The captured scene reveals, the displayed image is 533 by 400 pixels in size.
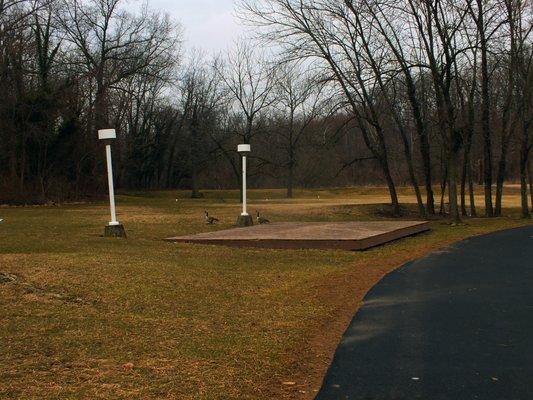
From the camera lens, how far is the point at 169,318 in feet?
21.6

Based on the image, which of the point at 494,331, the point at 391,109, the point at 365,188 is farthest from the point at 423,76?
the point at 365,188

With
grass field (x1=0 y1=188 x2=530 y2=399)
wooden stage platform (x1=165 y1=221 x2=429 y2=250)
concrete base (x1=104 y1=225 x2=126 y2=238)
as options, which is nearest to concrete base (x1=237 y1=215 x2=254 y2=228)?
Result: wooden stage platform (x1=165 y1=221 x2=429 y2=250)

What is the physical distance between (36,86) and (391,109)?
21724 millimetres

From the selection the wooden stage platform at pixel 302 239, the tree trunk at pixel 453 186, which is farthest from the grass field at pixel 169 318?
the tree trunk at pixel 453 186

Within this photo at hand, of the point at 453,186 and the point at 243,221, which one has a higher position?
the point at 453,186

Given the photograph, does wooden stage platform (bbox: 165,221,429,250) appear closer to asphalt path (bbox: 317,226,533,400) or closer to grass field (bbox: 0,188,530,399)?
grass field (bbox: 0,188,530,399)

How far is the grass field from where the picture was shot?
14.7ft

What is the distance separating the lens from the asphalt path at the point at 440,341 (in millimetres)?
4398

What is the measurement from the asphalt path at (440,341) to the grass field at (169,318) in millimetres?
283

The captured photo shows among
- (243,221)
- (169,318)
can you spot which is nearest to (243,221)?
(243,221)

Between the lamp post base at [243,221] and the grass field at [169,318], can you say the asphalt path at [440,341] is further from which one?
the lamp post base at [243,221]

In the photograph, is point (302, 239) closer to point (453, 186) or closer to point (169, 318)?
point (169, 318)

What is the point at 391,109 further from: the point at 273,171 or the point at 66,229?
the point at 273,171

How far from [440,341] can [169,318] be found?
9.52 feet
